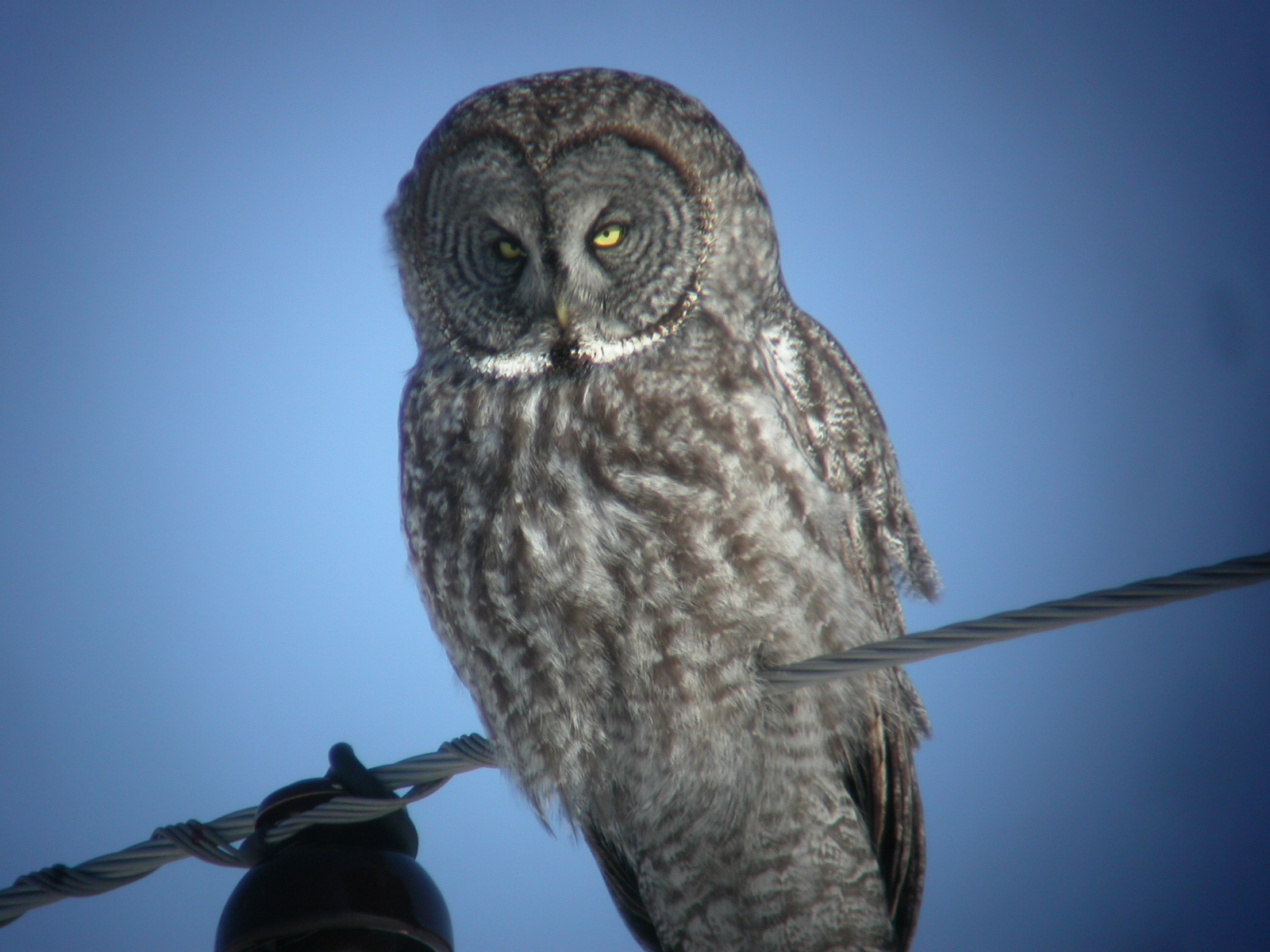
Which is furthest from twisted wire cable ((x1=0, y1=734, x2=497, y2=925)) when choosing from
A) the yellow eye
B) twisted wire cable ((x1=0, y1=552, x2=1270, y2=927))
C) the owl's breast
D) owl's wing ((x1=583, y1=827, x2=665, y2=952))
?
the yellow eye

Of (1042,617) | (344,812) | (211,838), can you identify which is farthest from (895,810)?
(211,838)

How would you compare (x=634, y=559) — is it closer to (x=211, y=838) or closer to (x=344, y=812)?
(x=344, y=812)

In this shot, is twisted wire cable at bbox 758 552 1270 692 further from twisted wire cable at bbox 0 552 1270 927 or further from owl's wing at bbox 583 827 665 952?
owl's wing at bbox 583 827 665 952

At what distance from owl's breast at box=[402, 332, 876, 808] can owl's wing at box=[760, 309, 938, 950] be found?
6.5 inches

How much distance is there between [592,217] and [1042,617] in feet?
4.39

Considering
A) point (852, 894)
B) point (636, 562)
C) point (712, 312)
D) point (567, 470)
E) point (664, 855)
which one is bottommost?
point (852, 894)

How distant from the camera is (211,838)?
5.97 feet

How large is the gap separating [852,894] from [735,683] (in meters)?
0.68

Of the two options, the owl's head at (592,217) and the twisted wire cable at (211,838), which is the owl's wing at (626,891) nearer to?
the twisted wire cable at (211,838)

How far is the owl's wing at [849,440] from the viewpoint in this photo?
2207 mm

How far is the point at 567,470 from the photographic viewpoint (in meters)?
1.91

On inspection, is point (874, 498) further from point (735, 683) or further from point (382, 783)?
point (382, 783)

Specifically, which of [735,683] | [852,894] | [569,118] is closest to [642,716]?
[735,683]

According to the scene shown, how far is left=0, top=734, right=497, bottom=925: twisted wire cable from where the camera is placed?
5.76 feet
